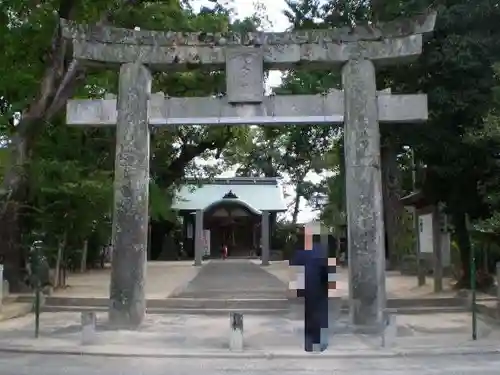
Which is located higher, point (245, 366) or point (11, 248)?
point (11, 248)

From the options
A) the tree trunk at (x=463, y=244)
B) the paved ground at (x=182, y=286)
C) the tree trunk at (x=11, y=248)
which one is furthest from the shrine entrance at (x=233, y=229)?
the tree trunk at (x=463, y=244)

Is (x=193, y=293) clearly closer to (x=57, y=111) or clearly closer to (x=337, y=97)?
(x=57, y=111)

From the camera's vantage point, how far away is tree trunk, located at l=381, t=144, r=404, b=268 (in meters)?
29.4

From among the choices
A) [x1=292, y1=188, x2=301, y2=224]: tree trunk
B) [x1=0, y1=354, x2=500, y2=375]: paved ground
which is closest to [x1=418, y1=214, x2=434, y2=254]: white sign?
[x1=0, y1=354, x2=500, y2=375]: paved ground

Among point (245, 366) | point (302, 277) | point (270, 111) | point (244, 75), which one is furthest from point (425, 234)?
point (302, 277)

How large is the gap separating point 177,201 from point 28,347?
27.4 m

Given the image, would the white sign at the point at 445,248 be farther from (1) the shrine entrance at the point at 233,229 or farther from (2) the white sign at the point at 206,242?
(2) the white sign at the point at 206,242

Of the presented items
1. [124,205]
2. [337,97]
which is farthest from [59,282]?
[337,97]

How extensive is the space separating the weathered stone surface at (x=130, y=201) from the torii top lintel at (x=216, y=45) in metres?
0.46

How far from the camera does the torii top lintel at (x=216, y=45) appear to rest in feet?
41.5

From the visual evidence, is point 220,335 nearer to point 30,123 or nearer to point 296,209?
point 30,123

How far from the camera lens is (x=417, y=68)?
15445mm

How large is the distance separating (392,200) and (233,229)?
47.7 ft

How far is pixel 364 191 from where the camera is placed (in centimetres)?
1220
